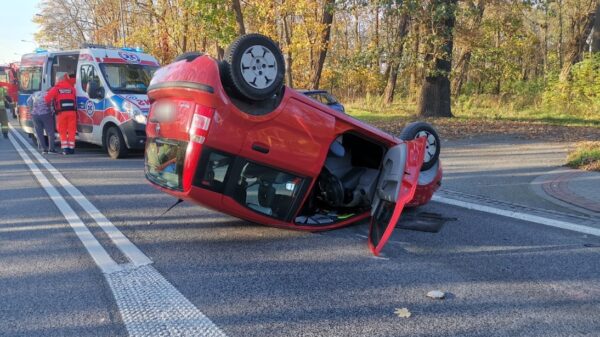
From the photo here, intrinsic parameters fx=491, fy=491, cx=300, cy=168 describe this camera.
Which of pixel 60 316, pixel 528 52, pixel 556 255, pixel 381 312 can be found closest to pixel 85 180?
pixel 60 316

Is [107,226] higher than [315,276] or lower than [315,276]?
higher

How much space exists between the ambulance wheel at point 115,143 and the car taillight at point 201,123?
23.9 feet

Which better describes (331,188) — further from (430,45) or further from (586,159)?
(430,45)

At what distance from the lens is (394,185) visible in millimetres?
4809

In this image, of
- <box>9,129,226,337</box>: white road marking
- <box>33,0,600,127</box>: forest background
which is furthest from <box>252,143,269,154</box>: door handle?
<box>33,0,600,127</box>: forest background

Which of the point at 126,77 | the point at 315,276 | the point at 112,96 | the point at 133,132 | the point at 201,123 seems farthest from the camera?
the point at 126,77

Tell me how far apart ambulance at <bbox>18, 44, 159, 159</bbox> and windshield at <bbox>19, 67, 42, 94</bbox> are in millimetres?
2037

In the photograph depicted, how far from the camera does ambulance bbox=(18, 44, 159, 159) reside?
1076 cm

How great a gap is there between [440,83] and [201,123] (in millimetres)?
14757

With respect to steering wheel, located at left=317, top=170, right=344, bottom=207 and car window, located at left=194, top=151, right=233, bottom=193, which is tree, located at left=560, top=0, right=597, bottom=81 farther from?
car window, located at left=194, top=151, right=233, bottom=193

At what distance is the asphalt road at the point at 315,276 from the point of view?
3.26 m

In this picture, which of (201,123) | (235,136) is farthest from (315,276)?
(201,123)

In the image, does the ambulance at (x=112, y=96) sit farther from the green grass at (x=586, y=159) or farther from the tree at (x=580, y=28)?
the tree at (x=580, y=28)

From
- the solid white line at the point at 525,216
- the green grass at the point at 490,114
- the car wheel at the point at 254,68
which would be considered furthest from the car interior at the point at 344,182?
the green grass at the point at 490,114
